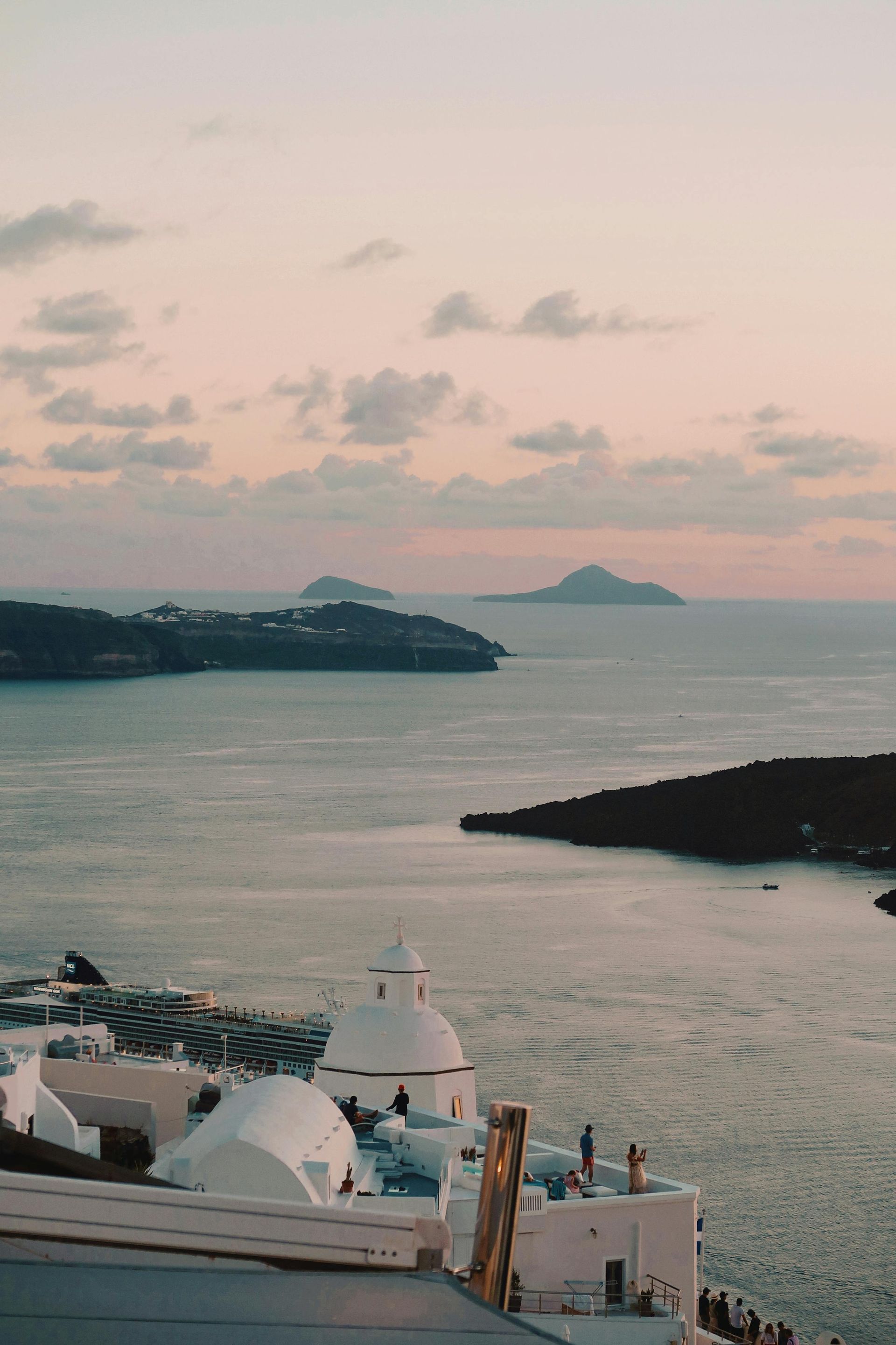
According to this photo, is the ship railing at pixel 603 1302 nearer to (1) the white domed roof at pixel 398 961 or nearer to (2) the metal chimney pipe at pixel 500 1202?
(1) the white domed roof at pixel 398 961

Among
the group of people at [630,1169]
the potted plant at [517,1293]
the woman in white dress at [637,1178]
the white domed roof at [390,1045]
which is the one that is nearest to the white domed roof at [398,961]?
the white domed roof at [390,1045]

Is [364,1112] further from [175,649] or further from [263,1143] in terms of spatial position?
[175,649]

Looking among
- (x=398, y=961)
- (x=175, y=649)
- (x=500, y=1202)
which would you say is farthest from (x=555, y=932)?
(x=175, y=649)

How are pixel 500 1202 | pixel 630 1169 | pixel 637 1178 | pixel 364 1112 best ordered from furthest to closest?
1. pixel 364 1112
2. pixel 630 1169
3. pixel 637 1178
4. pixel 500 1202

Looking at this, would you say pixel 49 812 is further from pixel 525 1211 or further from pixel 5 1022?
pixel 525 1211

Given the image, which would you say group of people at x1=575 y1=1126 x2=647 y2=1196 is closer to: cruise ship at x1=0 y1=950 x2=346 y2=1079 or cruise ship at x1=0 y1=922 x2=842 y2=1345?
cruise ship at x1=0 y1=922 x2=842 y2=1345
